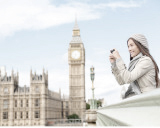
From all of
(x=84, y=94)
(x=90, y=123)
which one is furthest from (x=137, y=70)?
(x=84, y=94)

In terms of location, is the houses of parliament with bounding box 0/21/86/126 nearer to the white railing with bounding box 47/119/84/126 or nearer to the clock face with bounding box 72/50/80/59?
the white railing with bounding box 47/119/84/126

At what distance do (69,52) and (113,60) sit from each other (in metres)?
50.7

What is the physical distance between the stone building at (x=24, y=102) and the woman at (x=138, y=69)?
126 ft

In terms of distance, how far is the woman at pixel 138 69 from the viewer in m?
1.41

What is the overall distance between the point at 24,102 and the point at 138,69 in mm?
39530

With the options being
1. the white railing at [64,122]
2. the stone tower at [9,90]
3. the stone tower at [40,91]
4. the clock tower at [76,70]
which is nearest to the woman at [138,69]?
the stone tower at [40,91]

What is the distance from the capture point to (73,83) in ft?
169

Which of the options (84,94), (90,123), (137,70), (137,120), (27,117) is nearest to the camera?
(137,120)

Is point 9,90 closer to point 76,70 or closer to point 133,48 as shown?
point 76,70

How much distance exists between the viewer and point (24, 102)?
130 feet

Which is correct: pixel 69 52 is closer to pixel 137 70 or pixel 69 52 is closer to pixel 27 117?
pixel 27 117

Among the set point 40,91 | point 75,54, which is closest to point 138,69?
point 40,91

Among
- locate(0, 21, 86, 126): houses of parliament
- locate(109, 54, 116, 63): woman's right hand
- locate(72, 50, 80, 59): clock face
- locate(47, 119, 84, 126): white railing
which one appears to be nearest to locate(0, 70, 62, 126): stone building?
locate(0, 21, 86, 126): houses of parliament

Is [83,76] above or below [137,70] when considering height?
above
